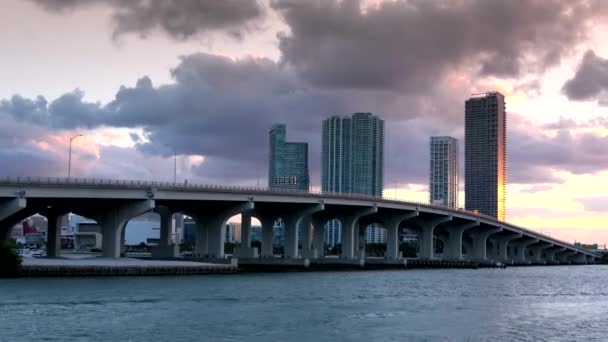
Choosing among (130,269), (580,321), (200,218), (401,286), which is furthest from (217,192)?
(580,321)

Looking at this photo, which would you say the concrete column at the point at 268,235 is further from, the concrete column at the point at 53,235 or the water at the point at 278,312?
the water at the point at 278,312

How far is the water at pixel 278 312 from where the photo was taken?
50812 millimetres

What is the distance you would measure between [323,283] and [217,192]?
1109 inches

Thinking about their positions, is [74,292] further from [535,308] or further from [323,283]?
[535,308]

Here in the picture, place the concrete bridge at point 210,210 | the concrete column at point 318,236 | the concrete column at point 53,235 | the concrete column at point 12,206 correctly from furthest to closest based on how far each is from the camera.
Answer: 1. the concrete column at point 318,236
2. the concrete column at point 53,235
3. the concrete bridge at point 210,210
4. the concrete column at point 12,206

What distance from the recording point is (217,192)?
12012 centimetres

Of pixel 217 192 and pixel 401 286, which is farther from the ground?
pixel 217 192

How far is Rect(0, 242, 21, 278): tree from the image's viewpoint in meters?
89.7

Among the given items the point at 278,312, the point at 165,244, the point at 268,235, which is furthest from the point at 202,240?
the point at 278,312

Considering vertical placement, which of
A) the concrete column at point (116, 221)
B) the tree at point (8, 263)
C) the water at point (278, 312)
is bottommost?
the water at point (278, 312)

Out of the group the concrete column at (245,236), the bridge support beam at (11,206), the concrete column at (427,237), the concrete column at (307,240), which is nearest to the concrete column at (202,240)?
the concrete column at (245,236)

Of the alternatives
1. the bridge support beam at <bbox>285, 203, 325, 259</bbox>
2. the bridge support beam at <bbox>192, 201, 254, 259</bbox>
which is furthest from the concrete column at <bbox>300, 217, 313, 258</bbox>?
the bridge support beam at <bbox>192, 201, 254, 259</bbox>

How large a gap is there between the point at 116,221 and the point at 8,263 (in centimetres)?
2207

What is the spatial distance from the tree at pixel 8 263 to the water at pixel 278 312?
5.39m
